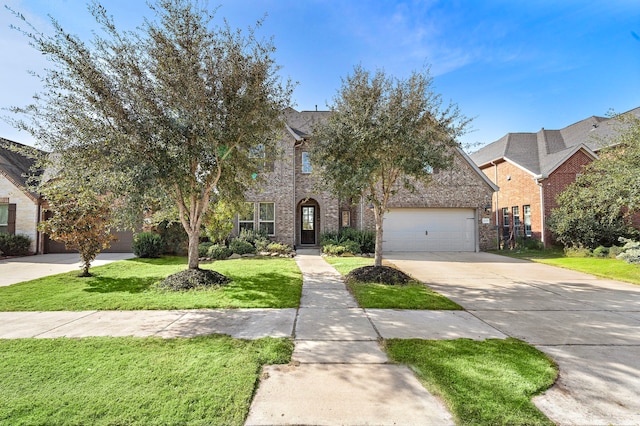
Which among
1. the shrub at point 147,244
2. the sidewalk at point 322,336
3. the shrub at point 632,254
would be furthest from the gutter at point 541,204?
the shrub at point 147,244

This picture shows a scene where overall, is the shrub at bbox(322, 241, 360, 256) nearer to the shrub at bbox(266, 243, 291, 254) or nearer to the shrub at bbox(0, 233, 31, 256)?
the shrub at bbox(266, 243, 291, 254)

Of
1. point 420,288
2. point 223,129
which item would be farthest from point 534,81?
point 223,129

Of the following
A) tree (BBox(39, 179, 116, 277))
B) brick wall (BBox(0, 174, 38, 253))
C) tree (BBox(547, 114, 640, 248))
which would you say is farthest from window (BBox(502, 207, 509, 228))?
brick wall (BBox(0, 174, 38, 253))

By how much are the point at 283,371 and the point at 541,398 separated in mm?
2471

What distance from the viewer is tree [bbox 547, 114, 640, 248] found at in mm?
9922

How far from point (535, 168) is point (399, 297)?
16619 mm

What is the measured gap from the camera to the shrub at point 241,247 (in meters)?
13.0

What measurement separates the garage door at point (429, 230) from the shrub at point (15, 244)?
17820 millimetres

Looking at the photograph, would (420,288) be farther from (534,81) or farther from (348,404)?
(534,81)

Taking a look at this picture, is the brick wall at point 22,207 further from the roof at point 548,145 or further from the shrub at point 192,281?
the roof at point 548,145

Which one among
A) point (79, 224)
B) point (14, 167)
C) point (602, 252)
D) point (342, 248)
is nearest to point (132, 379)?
point (79, 224)

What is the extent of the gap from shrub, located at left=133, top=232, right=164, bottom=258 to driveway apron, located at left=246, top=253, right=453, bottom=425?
34.2 ft

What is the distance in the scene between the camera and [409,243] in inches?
637

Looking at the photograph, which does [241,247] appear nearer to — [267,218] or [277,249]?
[277,249]
